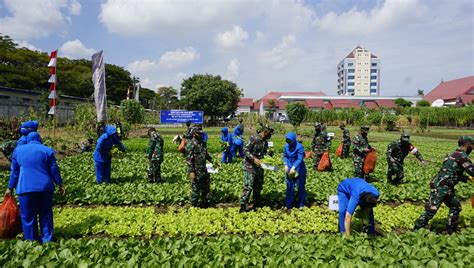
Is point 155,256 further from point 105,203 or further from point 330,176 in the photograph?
point 330,176

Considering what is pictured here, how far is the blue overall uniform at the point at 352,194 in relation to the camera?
Result: 15.8 feet

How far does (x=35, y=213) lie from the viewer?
17.1 feet

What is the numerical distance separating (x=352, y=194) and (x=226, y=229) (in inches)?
105

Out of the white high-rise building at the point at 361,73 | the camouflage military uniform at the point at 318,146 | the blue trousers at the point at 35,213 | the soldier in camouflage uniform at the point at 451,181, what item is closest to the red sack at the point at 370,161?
the camouflage military uniform at the point at 318,146

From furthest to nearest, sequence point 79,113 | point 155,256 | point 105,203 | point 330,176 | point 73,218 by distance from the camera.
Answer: point 79,113, point 330,176, point 105,203, point 73,218, point 155,256

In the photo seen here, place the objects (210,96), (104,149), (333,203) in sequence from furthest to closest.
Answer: (210,96) → (104,149) → (333,203)

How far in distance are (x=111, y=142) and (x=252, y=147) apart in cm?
449

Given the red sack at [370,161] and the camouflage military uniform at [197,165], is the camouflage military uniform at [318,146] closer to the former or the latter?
the red sack at [370,161]

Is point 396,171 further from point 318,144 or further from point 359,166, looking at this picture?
point 318,144

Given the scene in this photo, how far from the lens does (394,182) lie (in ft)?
31.7

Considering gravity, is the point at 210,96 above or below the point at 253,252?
above

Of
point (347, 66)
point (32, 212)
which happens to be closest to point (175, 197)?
point (32, 212)

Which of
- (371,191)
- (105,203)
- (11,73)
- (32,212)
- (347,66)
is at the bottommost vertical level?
(105,203)

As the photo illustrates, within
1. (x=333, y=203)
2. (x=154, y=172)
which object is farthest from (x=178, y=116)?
(x=333, y=203)
